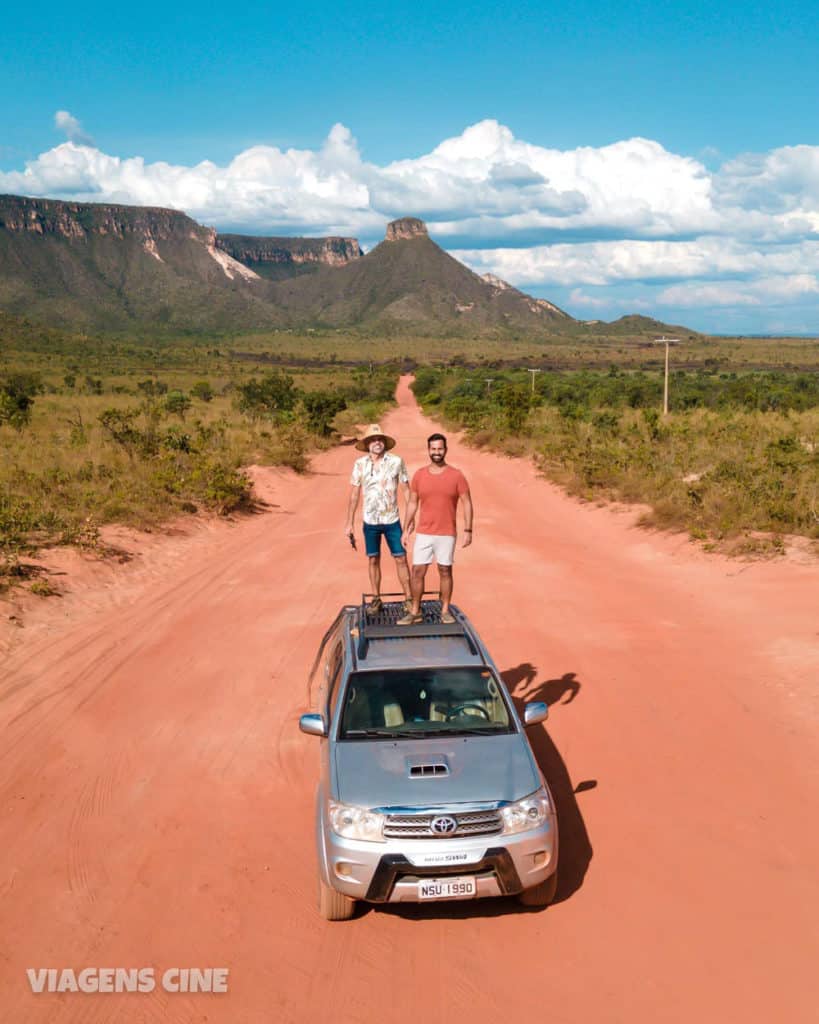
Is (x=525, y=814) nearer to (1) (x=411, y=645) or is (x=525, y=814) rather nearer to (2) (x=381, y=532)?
(1) (x=411, y=645)

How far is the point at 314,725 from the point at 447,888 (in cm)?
130

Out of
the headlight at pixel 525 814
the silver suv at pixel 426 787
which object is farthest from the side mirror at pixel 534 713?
the headlight at pixel 525 814

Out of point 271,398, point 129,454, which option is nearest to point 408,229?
point 271,398

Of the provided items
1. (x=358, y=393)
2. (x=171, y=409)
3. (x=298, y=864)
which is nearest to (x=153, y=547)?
(x=298, y=864)

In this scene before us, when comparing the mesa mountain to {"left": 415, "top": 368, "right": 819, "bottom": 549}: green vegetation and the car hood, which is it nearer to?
{"left": 415, "top": 368, "right": 819, "bottom": 549}: green vegetation

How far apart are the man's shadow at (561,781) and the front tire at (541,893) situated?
222 millimetres

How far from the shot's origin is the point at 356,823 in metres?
4.45

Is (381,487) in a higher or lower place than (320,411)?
higher

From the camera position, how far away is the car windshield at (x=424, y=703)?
511cm

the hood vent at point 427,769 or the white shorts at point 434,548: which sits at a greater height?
the white shorts at point 434,548

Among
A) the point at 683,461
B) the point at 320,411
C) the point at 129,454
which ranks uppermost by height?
the point at 129,454

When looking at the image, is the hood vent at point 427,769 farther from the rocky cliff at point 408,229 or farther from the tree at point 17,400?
the rocky cliff at point 408,229

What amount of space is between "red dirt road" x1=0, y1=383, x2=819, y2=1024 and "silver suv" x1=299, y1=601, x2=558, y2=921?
1.19ft

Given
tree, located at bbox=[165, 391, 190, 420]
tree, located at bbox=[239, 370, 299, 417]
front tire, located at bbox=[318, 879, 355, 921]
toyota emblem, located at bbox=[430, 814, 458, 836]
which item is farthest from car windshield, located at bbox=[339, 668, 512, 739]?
tree, located at bbox=[239, 370, 299, 417]
